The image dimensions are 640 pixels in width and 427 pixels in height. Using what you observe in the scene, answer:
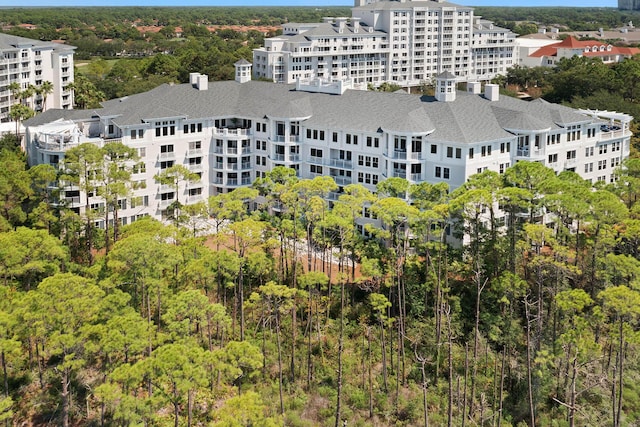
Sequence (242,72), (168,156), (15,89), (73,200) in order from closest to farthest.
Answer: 1. (73,200)
2. (168,156)
3. (242,72)
4. (15,89)

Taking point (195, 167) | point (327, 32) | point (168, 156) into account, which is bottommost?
point (195, 167)

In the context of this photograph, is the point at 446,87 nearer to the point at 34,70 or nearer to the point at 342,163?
the point at 342,163

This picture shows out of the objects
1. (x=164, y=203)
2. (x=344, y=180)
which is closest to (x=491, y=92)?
(x=344, y=180)

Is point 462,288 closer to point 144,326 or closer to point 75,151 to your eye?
point 144,326

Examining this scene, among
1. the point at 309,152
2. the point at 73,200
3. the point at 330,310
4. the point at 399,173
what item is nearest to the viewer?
the point at 330,310

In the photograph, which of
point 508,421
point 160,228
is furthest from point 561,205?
Result: point 160,228

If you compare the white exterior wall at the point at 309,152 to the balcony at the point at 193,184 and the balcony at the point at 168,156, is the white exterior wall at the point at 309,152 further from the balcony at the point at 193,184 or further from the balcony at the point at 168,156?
the balcony at the point at 193,184
